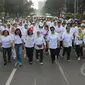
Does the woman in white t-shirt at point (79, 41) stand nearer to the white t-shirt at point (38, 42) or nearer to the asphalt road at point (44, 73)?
the asphalt road at point (44, 73)

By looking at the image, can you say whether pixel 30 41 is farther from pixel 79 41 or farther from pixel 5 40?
pixel 79 41

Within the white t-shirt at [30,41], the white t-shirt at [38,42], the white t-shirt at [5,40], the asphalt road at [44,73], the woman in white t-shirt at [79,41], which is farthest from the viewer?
the woman in white t-shirt at [79,41]

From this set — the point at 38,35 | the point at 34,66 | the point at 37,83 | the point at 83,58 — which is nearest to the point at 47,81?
the point at 37,83

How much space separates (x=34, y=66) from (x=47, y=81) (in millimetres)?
3243

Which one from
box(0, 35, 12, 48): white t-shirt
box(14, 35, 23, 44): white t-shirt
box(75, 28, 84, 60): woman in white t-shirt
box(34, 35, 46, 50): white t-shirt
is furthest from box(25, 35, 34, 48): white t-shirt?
box(75, 28, 84, 60): woman in white t-shirt

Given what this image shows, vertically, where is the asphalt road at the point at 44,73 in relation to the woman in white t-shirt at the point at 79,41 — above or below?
below

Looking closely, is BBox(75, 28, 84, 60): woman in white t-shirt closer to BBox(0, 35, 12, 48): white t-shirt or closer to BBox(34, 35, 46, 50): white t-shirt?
BBox(34, 35, 46, 50): white t-shirt

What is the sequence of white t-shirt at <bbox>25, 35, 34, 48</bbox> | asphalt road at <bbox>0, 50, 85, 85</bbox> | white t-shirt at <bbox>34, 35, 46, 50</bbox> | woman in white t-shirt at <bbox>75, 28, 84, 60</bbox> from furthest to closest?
woman in white t-shirt at <bbox>75, 28, 84, 60</bbox>
white t-shirt at <bbox>34, 35, 46, 50</bbox>
white t-shirt at <bbox>25, 35, 34, 48</bbox>
asphalt road at <bbox>0, 50, 85, 85</bbox>

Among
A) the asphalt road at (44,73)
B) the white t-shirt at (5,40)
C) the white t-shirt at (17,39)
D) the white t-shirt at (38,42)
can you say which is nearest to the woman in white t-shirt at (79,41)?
the asphalt road at (44,73)

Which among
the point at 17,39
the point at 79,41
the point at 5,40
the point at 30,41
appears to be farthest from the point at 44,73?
the point at 79,41

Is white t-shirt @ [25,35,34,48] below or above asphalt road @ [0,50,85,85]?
above

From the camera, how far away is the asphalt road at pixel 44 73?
10.2m

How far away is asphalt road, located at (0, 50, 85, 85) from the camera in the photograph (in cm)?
1019

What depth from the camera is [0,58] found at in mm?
16047
